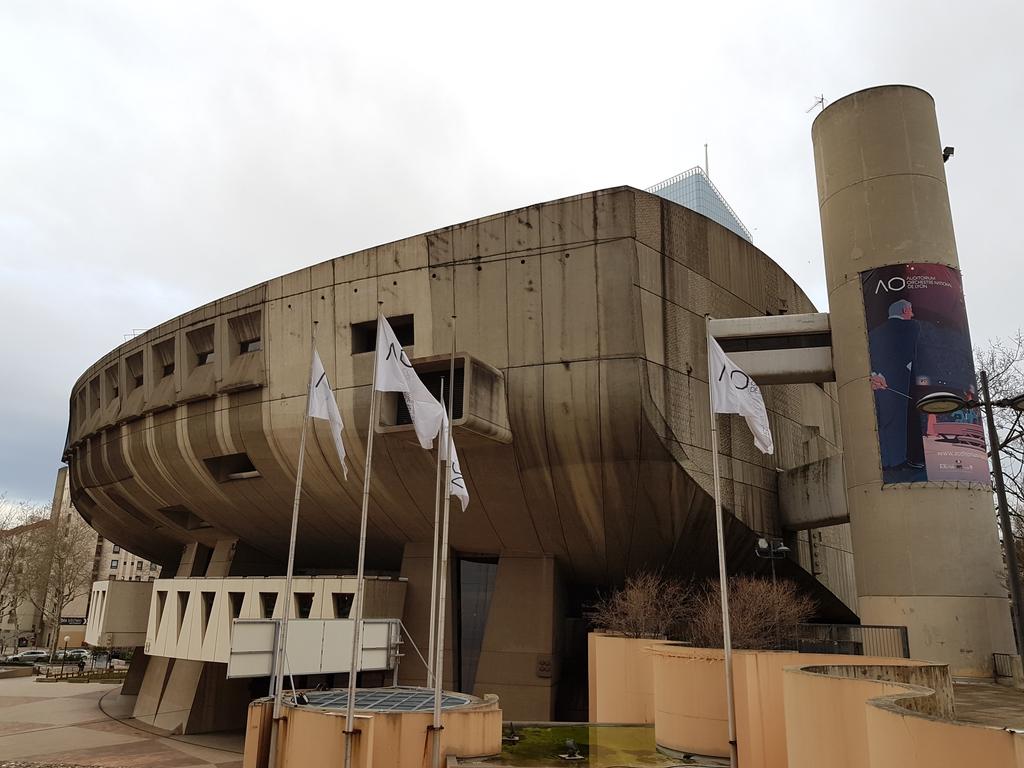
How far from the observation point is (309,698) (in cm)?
1485

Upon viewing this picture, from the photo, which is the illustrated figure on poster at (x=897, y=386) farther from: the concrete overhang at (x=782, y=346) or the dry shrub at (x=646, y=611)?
the dry shrub at (x=646, y=611)

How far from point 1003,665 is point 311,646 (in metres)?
15.8

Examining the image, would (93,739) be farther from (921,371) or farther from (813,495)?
(921,371)

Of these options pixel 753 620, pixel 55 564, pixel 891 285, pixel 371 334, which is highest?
pixel 371 334

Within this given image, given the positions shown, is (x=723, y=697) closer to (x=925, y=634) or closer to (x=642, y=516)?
(x=925, y=634)

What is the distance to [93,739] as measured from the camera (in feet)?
98.2

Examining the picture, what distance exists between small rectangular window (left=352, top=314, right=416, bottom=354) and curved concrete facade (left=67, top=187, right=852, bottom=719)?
113 mm

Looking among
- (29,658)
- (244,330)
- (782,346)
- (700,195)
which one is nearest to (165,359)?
(244,330)

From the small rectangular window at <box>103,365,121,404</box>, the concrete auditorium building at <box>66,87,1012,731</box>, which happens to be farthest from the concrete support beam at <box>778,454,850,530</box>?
→ the small rectangular window at <box>103,365,121,404</box>

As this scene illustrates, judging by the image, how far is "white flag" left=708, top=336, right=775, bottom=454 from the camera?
1282cm

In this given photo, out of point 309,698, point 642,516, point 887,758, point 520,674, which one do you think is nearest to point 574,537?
point 642,516

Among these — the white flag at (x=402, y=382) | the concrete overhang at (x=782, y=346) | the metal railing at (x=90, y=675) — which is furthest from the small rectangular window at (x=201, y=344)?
the metal railing at (x=90, y=675)

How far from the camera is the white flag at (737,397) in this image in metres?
12.8

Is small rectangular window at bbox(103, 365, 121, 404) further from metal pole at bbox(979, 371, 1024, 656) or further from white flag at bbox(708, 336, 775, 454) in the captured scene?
metal pole at bbox(979, 371, 1024, 656)
